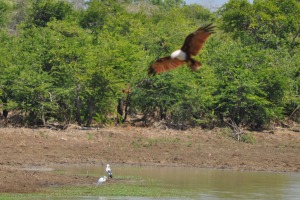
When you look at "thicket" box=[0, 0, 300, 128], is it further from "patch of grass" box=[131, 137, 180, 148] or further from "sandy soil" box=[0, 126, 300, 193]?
"patch of grass" box=[131, 137, 180, 148]

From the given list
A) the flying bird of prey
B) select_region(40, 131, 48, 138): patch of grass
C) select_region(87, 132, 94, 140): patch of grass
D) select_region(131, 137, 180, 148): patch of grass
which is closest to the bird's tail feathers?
the flying bird of prey

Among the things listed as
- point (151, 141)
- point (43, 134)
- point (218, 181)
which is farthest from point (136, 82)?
point (218, 181)

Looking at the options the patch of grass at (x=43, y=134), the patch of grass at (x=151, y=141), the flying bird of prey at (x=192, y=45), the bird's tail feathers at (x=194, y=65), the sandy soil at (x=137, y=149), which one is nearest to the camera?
the bird's tail feathers at (x=194, y=65)

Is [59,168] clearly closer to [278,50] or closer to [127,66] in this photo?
[127,66]

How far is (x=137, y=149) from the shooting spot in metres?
23.8

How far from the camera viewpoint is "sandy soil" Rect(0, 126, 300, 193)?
22062 mm

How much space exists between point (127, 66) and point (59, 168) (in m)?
7.75

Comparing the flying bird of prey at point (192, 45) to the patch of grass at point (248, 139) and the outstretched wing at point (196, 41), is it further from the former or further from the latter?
the patch of grass at point (248, 139)

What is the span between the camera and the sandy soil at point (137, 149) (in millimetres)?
22062

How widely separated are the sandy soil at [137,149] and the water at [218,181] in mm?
896

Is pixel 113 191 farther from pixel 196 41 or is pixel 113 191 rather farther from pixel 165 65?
pixel 196 41

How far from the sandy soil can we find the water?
0.90 m

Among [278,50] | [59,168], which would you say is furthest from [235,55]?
[59,168]

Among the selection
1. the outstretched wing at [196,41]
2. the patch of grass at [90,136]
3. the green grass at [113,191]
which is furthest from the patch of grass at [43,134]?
the outstretched wing at [196,41]
